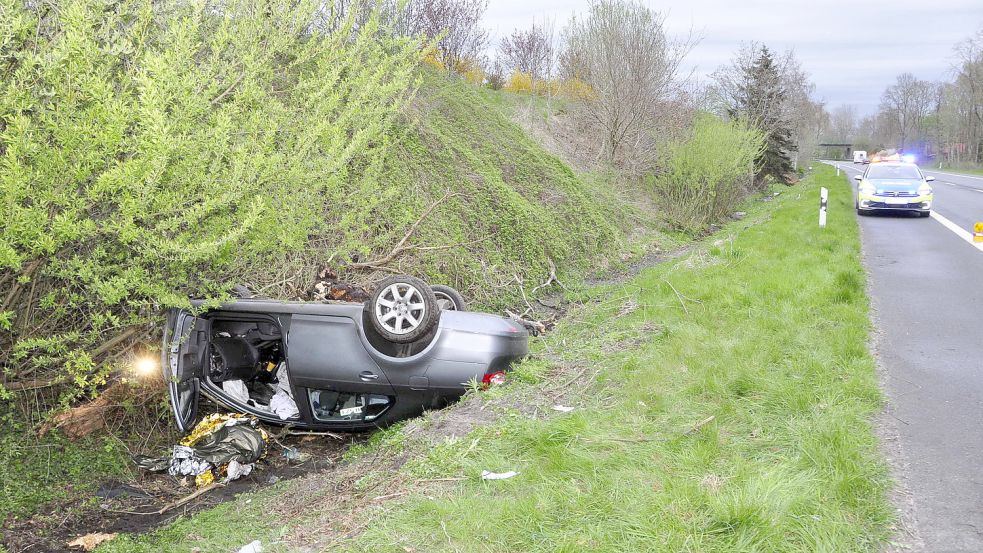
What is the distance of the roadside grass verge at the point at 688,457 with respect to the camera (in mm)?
3422

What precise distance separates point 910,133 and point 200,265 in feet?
426

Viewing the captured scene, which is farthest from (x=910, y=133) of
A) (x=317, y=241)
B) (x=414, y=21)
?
(x=317, y=241)

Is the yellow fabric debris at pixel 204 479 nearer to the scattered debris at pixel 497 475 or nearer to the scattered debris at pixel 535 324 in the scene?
the scattered debris at pixel 497 475

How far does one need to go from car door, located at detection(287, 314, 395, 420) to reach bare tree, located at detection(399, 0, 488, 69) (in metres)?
19.4

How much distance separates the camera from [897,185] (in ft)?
65.8

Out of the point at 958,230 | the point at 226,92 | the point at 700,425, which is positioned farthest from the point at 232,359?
the point at 958,230

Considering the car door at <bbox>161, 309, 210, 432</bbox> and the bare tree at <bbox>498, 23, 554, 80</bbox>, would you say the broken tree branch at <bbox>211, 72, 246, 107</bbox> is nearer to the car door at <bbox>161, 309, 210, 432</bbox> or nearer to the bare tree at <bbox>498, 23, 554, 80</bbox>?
the car door at <bbox>161, 309, 210, 432</bbox>

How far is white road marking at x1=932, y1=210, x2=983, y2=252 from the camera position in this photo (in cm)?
1381

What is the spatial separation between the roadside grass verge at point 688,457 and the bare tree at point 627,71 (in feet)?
56.7

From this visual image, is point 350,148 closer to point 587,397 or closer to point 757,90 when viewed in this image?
point 587,397

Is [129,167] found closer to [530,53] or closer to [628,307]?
[628,307]

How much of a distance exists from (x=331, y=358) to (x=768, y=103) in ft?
126

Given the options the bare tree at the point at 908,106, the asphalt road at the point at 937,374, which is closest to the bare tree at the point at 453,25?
the asphalt road at the point at 937,374

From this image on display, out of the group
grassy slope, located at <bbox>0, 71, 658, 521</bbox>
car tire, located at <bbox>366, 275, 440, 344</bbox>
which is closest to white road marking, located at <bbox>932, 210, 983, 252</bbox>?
grassy slope, located at <bbox>0, 71, 658, 521</bbox>
